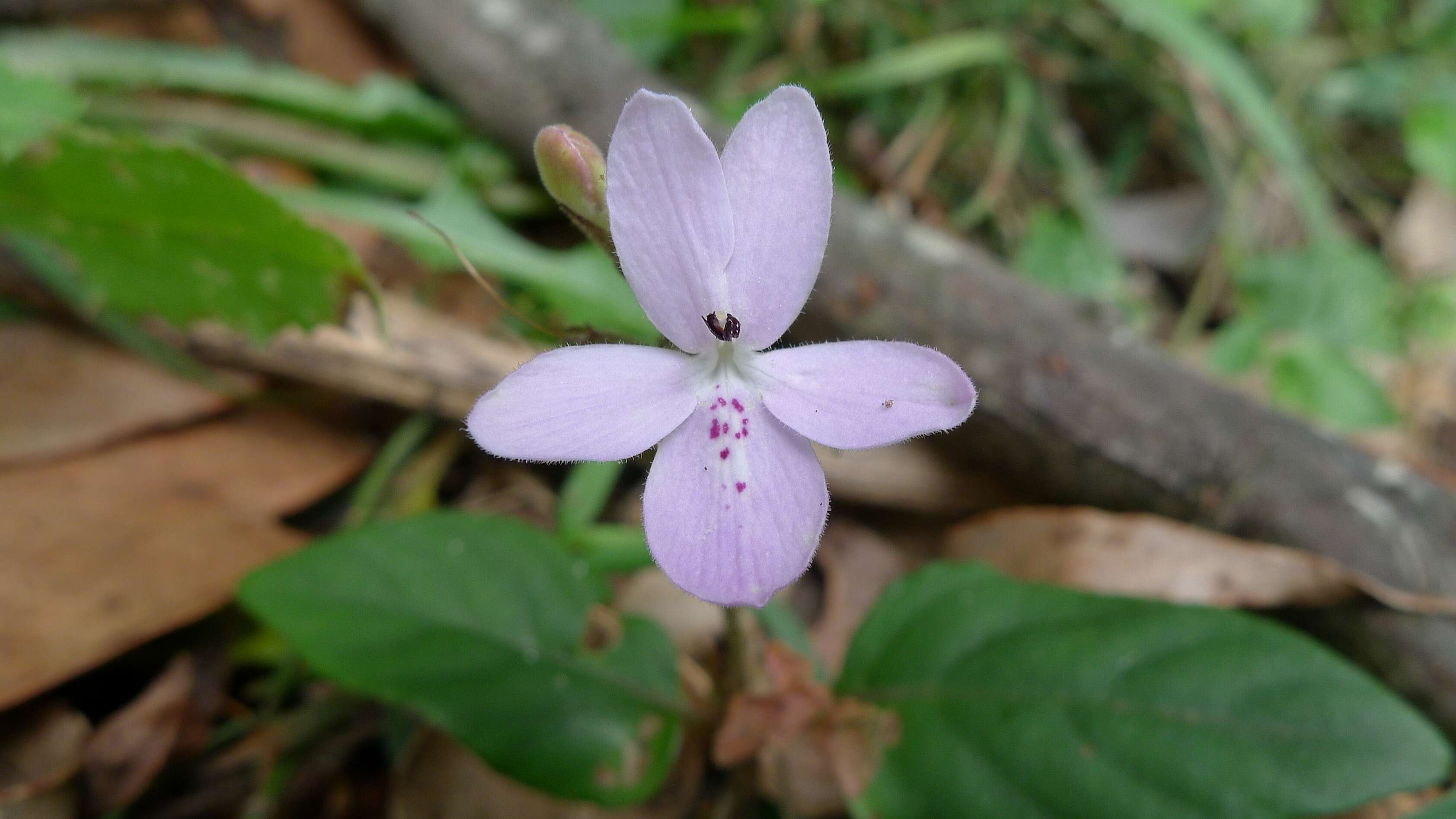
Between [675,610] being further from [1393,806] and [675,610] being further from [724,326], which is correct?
[1393,806]

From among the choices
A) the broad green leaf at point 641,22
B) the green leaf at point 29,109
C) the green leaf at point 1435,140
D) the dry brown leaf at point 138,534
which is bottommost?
the dry brown leaf at point 138,534

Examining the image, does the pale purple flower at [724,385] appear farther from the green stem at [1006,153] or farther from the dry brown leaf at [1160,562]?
the green stem at [1006,153]

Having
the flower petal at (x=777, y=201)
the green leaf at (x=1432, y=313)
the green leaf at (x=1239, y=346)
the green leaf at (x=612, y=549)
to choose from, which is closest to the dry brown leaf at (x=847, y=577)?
the green leaf at (x=612, y=549)

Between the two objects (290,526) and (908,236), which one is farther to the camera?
(908,236)

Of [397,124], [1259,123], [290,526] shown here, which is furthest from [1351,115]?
[290,526]

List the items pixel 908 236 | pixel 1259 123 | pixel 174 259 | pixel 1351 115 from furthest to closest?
1. pixel 1351 115
2. pixel 1259 123
3. pixel 908 236
4. pixel 174 259

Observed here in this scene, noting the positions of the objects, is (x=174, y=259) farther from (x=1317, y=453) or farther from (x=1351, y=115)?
(x=1351, y=115)
